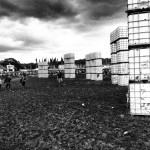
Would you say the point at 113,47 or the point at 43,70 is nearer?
the point at 113,47

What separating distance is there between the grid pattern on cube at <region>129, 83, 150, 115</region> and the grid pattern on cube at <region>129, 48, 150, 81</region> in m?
0.28

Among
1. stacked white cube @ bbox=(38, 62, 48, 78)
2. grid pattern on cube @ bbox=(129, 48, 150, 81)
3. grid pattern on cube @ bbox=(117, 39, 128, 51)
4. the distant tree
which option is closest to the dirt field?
grid pattern on cube @ bbox=(129, 48, 150, 81)

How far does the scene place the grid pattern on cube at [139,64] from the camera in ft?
23.2

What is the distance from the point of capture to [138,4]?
23.5ft

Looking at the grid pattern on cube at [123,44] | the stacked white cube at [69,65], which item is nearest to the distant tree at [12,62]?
the stacked white cube at [69,65]

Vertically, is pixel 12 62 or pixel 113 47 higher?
pixel 12 62

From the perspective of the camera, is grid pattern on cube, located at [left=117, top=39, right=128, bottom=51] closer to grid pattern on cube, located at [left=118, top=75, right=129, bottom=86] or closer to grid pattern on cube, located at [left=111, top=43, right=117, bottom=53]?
grid pattern on cube, located at [left=111, top=43, right=117, bottom=53]

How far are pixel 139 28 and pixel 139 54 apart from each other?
0.90 meters

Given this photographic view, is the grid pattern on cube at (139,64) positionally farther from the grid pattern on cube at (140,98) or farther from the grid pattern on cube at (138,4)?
the grid pattern on cube at (138,4)

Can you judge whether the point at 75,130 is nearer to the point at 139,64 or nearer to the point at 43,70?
the point at 139,64

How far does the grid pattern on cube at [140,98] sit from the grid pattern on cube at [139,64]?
0.28 meters

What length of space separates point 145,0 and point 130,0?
51cm

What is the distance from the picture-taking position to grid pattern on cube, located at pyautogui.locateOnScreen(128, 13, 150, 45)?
23.2 feet

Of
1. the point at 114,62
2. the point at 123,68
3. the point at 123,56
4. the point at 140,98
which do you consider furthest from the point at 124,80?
the point at 140,98
